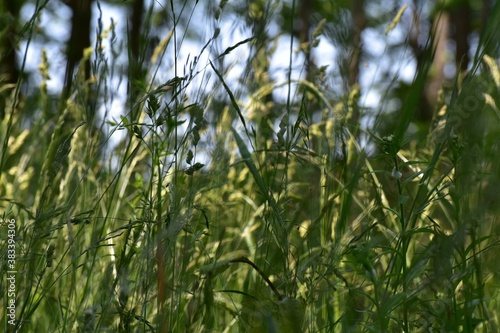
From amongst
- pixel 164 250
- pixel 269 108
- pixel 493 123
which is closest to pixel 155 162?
pixel 164 250

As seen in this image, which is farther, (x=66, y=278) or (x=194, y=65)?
(x=66, y=278)

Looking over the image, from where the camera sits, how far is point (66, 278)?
143 cm

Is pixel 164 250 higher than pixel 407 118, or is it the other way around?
pixel 407 118

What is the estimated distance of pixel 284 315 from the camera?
2.97 ft

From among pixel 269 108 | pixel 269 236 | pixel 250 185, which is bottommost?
pixel 269 236

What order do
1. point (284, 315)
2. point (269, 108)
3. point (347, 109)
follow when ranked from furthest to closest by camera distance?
1. point (269, 108)
2. point (347, 109)
3. point (284, 315)

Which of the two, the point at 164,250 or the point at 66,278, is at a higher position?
the point at 66,278

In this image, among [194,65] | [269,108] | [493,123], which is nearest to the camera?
[194,65]

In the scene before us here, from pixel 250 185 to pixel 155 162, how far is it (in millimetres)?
917

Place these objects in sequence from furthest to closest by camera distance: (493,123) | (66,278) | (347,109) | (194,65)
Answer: (347,109), (66,278), (493,123), (194,65)

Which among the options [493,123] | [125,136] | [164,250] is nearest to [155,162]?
[164,250]

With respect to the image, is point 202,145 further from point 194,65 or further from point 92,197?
point 194,65

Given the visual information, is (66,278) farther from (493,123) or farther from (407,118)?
(493,123)

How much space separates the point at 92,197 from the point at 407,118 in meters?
0.77
